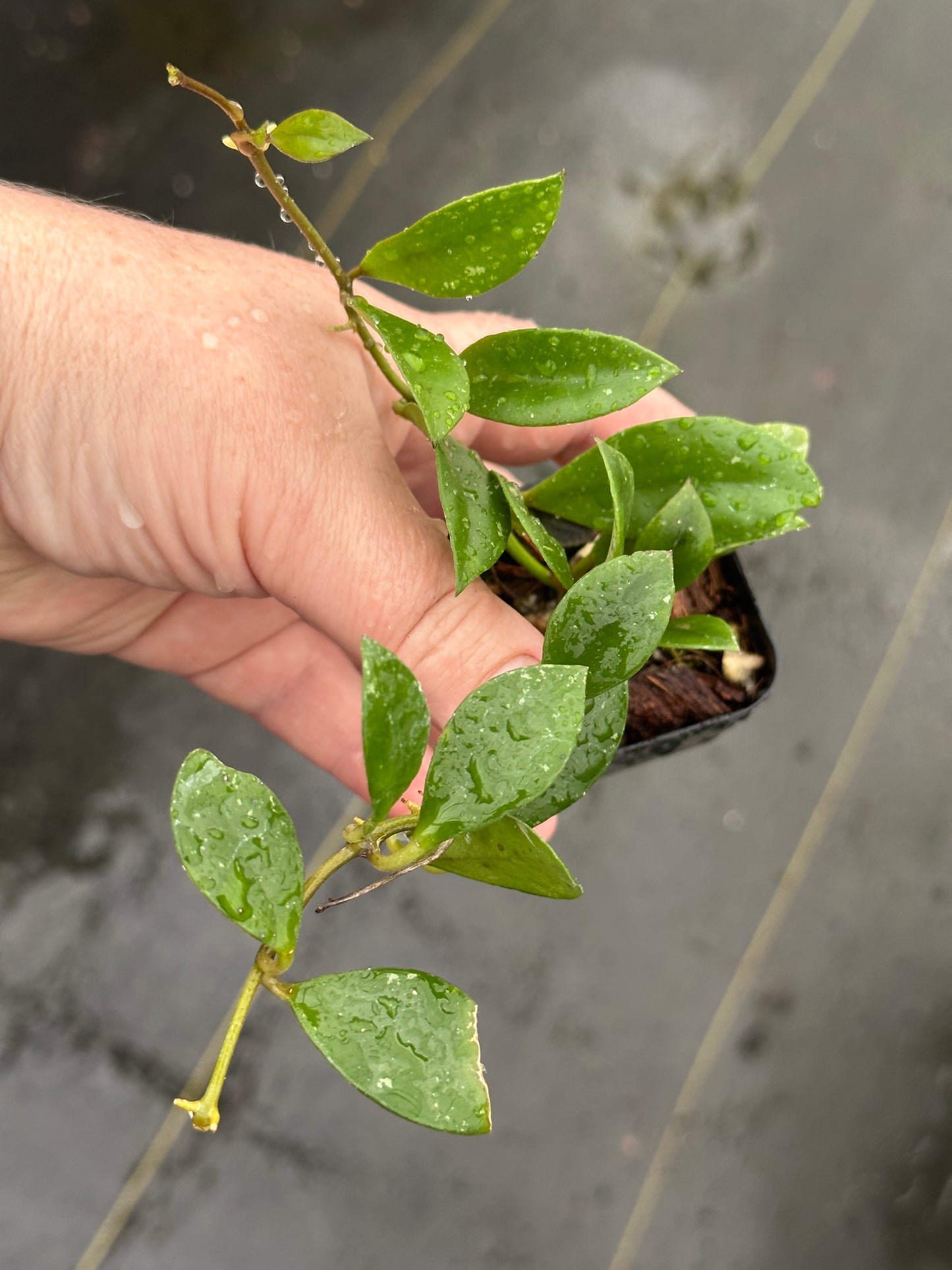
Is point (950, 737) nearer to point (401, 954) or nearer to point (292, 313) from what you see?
point (401, 954)

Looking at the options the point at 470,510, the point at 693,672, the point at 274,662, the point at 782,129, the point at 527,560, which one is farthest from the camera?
the point at 782,129

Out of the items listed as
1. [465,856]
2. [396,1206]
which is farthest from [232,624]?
[396,1206]

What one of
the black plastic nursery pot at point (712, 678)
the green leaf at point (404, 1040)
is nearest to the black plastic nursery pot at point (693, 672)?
the black plastic nursery pot at point (712, 678)

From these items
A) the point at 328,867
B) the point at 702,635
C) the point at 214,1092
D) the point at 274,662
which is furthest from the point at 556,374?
the point at 274,662

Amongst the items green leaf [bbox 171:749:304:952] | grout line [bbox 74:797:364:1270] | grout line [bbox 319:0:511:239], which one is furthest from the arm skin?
grout line [bbox 319:0:511:239]

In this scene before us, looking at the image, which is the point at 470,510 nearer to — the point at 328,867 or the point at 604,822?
the point at 328,867

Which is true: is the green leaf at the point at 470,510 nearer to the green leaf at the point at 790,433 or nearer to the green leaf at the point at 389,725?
the green leaf at the point at 389,725
